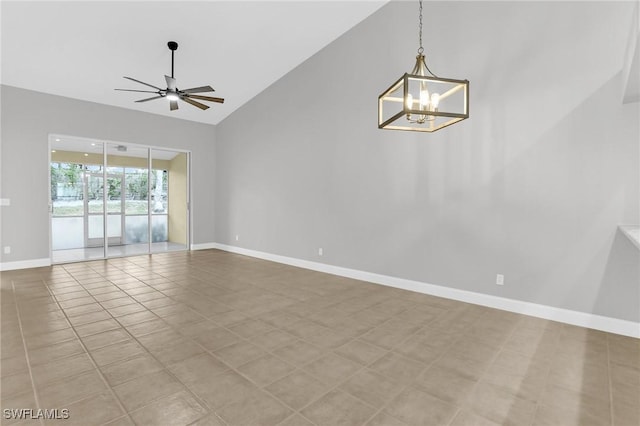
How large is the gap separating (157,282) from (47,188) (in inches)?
132

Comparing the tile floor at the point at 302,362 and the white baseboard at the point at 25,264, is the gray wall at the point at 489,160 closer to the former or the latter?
the tile floor at the point at 302,362

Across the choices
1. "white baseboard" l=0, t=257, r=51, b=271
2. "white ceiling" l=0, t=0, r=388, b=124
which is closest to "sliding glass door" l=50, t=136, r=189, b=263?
"white baseboard" l=0, t=257, r=51, b=271

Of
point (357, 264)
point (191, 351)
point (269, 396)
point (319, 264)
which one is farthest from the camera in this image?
point (319, 264)

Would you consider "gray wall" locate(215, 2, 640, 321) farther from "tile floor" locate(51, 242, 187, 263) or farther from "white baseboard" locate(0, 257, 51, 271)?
"white baseboard" locate(0, 257, 51, 271)

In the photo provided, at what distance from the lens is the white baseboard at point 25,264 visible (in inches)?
220

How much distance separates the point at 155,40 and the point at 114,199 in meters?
4.13

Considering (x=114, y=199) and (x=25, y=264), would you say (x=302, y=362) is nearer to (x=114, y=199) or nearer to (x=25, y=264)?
(x=25, y=264)

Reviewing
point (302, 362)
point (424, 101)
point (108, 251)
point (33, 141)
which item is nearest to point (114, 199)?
point (108, 251)

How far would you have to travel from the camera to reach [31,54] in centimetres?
487

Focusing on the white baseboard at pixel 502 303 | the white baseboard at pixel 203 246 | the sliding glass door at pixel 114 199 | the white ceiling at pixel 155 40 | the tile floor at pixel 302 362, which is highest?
the white ceiling at pixel 155 40

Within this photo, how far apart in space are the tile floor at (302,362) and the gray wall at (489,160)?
0.63 meters

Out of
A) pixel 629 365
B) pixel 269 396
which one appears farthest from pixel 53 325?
pixel 629 365

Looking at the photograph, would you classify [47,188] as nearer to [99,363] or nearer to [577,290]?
[99,363]

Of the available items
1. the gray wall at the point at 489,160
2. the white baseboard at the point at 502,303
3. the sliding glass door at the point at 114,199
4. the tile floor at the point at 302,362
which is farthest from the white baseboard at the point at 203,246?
the tile floor at the point at 302,362
